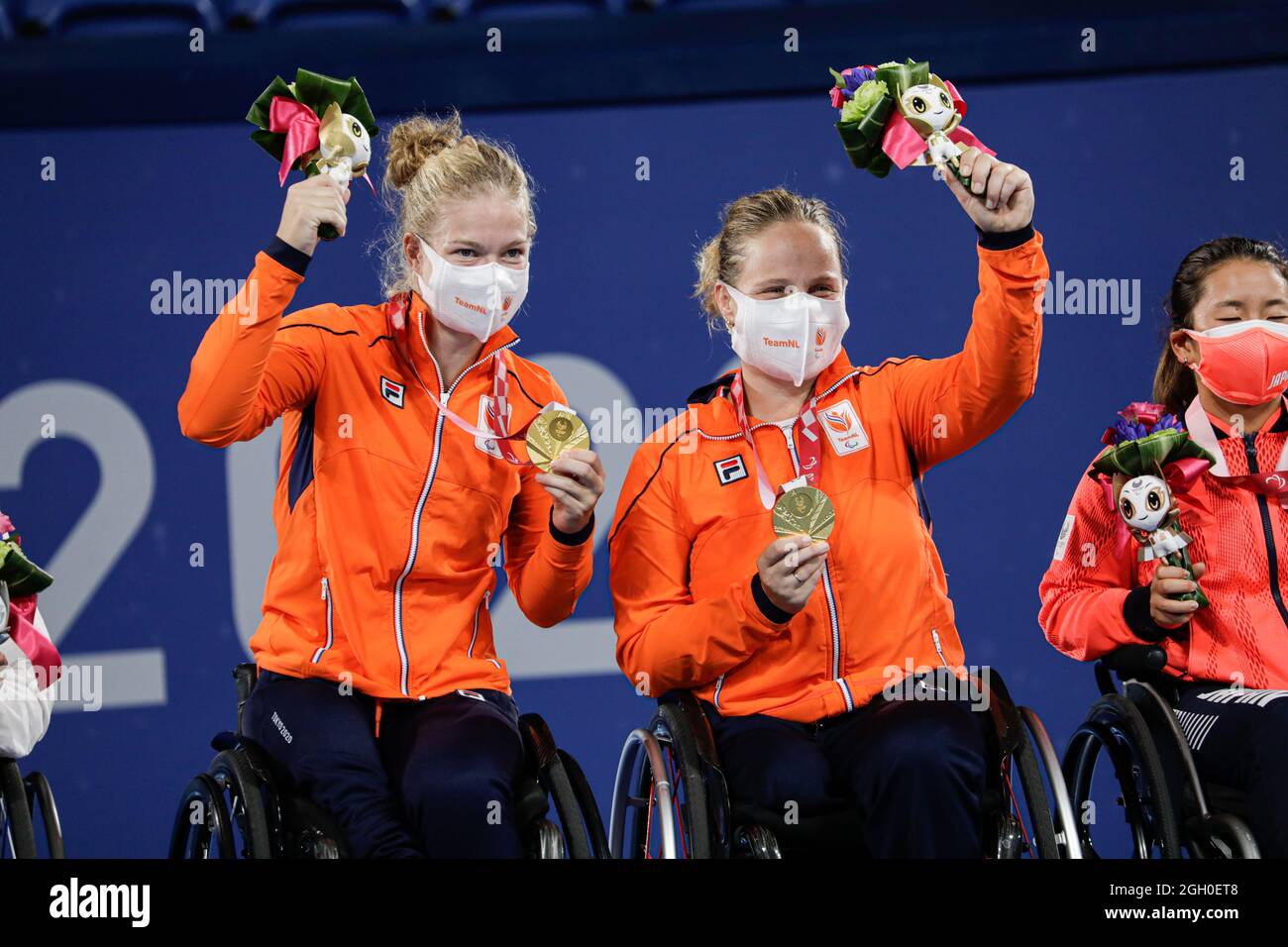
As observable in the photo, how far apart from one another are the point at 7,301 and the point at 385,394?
1.95 m

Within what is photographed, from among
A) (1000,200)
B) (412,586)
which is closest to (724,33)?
(1000,200)

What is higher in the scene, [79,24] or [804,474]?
[79,24]

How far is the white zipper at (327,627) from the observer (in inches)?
97.7

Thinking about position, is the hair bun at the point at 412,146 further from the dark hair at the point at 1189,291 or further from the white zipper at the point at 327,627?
the dark hair at the point at 1189,291

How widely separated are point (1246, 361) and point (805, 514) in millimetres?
993

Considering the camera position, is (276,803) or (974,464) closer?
(276,803)

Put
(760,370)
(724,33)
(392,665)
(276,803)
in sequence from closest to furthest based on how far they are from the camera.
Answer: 1. (276,803)
2. (392,665)
3. (760,370)
4. (724,33)

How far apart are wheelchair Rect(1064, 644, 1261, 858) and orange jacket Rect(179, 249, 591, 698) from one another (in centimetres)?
98

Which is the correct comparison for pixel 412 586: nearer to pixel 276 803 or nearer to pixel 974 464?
pixel 276 803

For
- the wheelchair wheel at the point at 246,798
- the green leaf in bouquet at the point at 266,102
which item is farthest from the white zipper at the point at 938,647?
the green leaf in bouquet at the point at 266,102

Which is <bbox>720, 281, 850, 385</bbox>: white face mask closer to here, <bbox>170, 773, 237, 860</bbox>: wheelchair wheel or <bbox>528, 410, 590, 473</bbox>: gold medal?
<bbox>528, 410, 590, 473</bbox>: gold medal

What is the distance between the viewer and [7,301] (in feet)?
13.2

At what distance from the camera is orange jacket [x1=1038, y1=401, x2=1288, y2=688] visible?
2.60m

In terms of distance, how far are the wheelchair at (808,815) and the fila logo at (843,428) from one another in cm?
49
